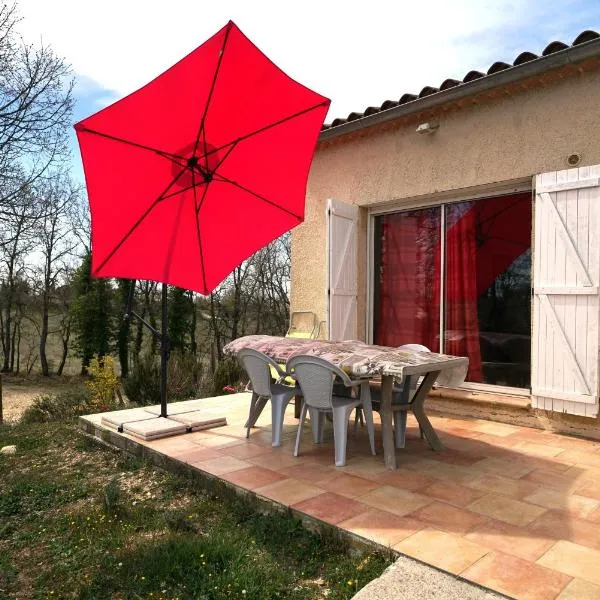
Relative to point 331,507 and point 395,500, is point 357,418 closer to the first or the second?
point 395,500

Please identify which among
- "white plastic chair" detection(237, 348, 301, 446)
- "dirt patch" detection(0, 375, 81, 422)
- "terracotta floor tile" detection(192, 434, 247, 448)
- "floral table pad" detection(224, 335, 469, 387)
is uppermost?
"floral table pad" detection(224, 335, 469, 387)

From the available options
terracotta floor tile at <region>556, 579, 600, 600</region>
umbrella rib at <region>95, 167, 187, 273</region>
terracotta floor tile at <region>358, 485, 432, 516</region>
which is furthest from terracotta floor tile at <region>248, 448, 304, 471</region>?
terracotta floor tile at <region>556, 579, 600, 600</region>

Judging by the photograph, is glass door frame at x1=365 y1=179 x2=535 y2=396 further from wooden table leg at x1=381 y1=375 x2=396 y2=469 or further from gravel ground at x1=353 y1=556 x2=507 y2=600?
gravel ground at x1=353 y1=556 x2=507 y2=600

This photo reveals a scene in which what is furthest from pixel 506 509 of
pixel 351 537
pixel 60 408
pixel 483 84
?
pixel 60 408

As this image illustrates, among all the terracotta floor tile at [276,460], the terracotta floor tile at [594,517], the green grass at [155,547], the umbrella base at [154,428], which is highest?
the umbrella base at [154,428]

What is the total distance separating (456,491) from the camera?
309 cm

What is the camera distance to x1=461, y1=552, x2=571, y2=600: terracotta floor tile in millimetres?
1983

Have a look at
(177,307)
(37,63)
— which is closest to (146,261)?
(37,63)

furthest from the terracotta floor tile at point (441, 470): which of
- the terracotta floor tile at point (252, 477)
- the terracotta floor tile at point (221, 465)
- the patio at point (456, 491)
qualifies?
the terracotta floor tile at point (221, 465)

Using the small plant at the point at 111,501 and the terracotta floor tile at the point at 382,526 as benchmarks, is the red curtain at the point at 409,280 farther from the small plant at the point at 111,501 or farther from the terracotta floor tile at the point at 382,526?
the small plant at the point at 111,501

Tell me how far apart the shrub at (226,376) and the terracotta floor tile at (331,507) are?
183 inches

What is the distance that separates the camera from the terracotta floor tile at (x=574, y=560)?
83.8 inches

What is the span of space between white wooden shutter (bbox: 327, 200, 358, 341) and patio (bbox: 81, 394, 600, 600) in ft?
4.78

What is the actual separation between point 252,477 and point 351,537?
103 cm
